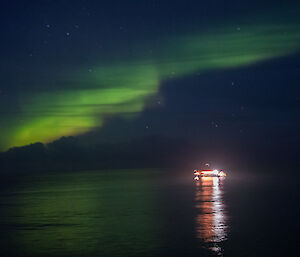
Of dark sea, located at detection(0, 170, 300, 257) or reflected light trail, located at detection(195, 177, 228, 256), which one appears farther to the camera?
reflected light trail, located at detection(195, 177, 228, 256)

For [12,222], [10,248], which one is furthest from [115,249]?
[12,222]

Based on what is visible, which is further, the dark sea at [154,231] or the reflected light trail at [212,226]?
the reflected light trail at [212,226]

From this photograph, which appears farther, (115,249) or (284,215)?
(284,215)

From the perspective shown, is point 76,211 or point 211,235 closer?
point 211,235

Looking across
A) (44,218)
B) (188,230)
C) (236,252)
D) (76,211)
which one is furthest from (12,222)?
(236,252)

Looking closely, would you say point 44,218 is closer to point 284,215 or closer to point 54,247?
point 54,247

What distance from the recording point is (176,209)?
135 feet

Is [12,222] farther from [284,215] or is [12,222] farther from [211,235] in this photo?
[284,215]

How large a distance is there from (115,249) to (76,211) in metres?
18.6

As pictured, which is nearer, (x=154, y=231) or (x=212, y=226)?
(x=154, y=231)

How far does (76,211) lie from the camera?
4106 centimetres

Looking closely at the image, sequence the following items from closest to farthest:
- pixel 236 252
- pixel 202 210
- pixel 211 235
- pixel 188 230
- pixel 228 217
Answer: pixel 236 252
pixel 211 235
pixel 188 230
pixel 228 217
pixel 202 210

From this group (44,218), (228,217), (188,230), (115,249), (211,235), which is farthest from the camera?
(44,218)

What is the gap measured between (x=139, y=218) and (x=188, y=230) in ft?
22.8
